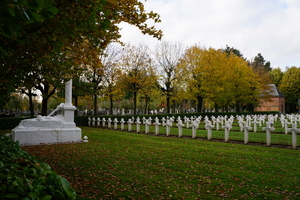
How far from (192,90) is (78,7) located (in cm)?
2910

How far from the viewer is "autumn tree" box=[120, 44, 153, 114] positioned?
30094 mm

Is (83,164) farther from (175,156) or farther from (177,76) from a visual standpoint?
(177,76)

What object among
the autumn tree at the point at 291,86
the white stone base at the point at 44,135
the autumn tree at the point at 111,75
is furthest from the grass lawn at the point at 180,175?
the autumn tree at the point at 291,86

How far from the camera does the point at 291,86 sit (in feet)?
177

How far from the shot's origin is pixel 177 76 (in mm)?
32281

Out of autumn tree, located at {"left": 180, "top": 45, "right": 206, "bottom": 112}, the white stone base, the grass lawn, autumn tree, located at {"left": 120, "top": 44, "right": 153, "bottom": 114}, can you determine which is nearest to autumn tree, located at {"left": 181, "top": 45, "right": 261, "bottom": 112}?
autumn tree, located at {"left": 180, "top": 45, "right": 206, "bottom": 112}

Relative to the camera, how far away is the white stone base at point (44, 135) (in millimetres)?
11242

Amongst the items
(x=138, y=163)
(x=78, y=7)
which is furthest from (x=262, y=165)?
(x=78, y=7)

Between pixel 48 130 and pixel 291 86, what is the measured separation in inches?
2300

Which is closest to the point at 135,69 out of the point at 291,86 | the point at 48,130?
the point at 48,130

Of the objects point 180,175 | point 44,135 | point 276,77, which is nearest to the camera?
point 180,175

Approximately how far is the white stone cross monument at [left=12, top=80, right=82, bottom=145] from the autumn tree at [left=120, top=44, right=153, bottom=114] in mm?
17182

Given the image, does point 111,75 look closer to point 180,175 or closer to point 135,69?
point 135,69

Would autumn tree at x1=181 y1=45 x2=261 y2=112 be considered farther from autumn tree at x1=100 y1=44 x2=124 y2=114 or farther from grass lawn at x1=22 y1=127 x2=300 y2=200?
grass lawn at x1=22 y1=127 x2=300 y2=200
